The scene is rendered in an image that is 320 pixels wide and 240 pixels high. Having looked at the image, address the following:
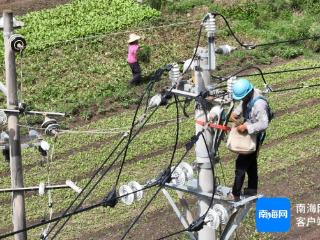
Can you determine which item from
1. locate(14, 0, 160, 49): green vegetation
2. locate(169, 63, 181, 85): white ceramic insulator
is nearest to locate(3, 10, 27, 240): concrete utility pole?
locate(169, 63, 181, 85): white ceramic insulator

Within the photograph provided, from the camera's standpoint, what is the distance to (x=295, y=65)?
24797 millimetres

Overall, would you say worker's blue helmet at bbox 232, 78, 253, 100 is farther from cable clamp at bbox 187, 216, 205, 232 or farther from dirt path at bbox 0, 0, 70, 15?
dirt path at bbox 0, 0, 70, 15

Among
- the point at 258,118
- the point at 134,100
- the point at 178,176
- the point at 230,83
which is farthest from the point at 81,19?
the point at 258,118

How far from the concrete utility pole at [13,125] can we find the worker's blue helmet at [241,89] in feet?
11.7

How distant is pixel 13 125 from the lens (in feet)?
39.4

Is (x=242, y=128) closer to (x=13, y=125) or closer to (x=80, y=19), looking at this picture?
(x=13, y=125)

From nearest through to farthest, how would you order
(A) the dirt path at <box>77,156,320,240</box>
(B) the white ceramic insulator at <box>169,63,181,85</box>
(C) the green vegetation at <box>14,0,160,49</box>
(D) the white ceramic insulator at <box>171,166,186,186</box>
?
(B) the white ceramic insulator at <box>169,63,181,85</box>
(D) the white ceramic insulator at <box>171,166,186,186</box>
(A) the dirt path at <box>77,156,320,240</box>
(C) the green vegetation at <box>14,0,160,49</box>

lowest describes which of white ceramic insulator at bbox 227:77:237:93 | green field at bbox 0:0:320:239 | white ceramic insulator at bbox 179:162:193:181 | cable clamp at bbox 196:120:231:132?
white ceramic insulator at bbox 179:162:193:181

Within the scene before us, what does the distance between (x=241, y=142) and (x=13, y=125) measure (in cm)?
377

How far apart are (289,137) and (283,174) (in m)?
2.15

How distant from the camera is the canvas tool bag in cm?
1025

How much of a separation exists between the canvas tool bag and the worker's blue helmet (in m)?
0.45

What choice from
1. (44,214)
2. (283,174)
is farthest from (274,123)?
(44,214)

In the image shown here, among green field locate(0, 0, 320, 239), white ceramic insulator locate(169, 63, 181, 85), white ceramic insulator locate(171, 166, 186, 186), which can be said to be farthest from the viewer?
green field locate(0, 0, 320, 239)
